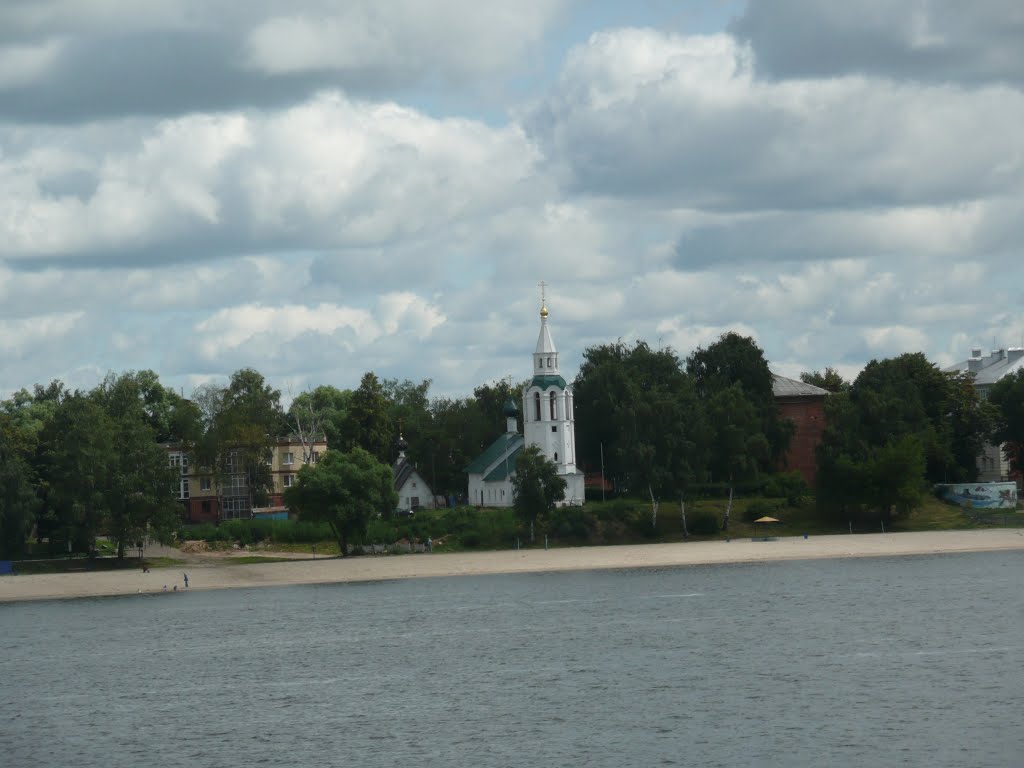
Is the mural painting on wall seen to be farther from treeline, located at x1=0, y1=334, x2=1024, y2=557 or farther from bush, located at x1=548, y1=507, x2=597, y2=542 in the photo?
bush, located at x1=548, y1=507, x2=597, y2=542

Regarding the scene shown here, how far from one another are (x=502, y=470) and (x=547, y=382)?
9298 mm

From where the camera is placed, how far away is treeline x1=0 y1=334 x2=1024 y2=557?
93.8 metres

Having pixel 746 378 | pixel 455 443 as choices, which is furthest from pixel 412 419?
pixel 746 378

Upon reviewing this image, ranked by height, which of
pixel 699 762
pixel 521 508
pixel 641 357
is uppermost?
pixel 641 357

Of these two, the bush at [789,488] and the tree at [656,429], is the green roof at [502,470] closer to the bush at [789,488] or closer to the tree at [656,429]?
the tree at [656,429]

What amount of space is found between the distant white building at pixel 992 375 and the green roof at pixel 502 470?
38.7 meters

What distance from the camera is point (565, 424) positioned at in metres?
123

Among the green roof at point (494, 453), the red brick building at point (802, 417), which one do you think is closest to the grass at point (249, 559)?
the green roof at point (494, 453)

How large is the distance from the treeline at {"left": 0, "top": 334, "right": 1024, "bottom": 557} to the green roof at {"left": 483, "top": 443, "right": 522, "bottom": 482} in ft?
24.4

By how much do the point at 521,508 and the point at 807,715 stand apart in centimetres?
5910

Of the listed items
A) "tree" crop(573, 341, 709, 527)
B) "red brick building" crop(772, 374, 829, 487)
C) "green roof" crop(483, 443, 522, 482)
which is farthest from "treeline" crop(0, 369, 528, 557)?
"red brick building" crop(772, 374, 829, 487)

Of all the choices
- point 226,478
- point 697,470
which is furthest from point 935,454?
point 226,478

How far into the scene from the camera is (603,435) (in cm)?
12988

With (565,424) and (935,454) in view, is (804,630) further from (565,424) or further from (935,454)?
(565,424)
